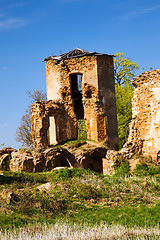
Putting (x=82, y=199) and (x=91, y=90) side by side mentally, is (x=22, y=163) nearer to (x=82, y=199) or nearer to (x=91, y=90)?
(x=91, y=90)

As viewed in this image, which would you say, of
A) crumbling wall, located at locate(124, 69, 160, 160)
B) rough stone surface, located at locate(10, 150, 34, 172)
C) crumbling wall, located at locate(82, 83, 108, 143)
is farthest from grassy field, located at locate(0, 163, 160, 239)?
crumbling wall, located at locate(82, 83, 108, 143)

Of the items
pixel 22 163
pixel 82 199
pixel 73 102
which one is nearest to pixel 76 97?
pixel 73 102

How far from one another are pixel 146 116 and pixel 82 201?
7.04 meters

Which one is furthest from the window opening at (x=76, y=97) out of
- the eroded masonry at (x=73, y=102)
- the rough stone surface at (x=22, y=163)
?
the rough stone surface at (x=22, y=163)

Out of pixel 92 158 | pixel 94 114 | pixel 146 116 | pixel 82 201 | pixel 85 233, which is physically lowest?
pixel 85 233

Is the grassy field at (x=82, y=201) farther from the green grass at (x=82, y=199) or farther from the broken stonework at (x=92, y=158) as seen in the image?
the broken stonework at (x=92, y=158)

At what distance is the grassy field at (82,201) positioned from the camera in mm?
10164

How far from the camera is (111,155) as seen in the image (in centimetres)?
1886

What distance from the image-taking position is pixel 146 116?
61.0 feet

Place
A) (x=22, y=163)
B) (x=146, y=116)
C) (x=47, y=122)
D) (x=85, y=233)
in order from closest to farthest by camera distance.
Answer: (x=85, y=233), (x=146, y=116), (x=22, y=163), (x=47, y=122)

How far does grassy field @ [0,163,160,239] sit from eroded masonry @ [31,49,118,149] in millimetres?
9990

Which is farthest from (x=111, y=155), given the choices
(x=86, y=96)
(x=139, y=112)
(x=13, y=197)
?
(x=86, y=96)

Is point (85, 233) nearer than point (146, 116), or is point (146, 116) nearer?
point (85, 233)

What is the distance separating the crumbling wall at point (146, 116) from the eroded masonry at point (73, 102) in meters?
7.88
